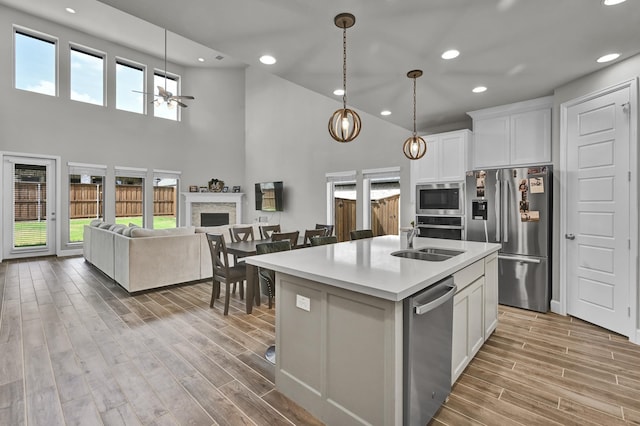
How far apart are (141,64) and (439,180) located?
29.5 feet

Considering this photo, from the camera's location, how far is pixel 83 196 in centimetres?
792

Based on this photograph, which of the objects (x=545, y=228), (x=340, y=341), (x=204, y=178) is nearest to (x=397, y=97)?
(x=545, y=228)

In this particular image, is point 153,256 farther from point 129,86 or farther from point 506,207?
point 129,86

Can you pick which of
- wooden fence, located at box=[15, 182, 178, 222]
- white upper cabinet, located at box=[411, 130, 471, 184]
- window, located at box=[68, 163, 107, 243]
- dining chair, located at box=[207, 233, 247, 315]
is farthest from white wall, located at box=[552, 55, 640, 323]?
window, located at box=[68, 163, 107, 243]

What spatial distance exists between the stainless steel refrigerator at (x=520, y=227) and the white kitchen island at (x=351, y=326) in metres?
1.90

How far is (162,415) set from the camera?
6.15 feet

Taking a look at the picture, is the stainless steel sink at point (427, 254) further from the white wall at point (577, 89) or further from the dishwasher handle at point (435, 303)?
the white wall at point (577, 89)

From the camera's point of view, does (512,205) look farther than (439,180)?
No

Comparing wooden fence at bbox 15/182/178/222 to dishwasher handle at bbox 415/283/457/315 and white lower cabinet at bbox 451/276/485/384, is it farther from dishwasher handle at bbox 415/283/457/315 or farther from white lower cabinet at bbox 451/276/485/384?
dishwasher handle at bbox 415/283/457/315

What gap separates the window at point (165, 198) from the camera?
907 cm

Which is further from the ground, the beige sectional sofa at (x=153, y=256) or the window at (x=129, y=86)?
the window at (x=129, y=86)

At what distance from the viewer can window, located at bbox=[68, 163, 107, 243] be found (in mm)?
7703

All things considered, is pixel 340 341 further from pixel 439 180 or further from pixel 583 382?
pixel 439 180

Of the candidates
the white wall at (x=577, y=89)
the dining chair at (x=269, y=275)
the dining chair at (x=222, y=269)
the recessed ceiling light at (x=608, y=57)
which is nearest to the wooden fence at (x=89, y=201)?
the dining chair at (x=222, y=269)
